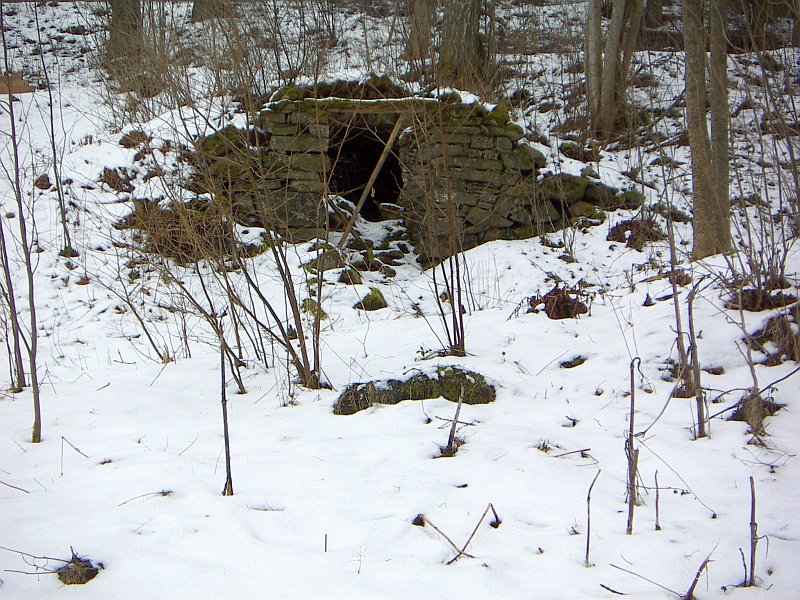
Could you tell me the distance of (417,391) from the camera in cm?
328

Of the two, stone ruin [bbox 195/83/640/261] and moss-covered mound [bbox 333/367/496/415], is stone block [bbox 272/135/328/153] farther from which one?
moss-covered mound [bbox 333/367/496/415]

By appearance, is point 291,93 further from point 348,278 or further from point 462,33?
point 462,33

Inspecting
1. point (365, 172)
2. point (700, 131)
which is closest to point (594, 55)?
point (365, 172)

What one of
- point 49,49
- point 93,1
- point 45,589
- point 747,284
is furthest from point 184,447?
point 93,1

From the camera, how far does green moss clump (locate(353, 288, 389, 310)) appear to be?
22.2ft

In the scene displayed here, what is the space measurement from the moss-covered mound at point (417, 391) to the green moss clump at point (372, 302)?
3413mm

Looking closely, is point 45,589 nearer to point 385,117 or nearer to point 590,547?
point 590,547

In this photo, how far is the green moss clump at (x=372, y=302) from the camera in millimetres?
6754

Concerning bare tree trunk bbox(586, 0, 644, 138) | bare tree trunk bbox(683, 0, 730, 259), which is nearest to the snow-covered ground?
bare tree trunk bbox(683, 0, 730, 259)

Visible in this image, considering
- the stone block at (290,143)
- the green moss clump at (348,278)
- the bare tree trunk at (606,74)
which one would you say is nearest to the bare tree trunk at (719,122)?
the green moss clump at (348,278)

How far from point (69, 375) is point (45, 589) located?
3.17 meters

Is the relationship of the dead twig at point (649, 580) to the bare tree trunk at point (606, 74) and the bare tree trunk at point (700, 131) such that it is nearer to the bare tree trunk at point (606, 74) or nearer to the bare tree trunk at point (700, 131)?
the bare tree trunk at point (700, 131)

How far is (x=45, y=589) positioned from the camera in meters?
1.72

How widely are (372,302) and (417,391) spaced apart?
11.7ft
